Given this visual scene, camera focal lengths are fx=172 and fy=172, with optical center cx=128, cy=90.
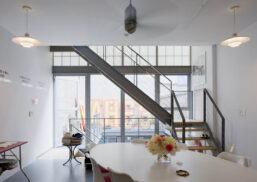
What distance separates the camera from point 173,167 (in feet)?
5.88

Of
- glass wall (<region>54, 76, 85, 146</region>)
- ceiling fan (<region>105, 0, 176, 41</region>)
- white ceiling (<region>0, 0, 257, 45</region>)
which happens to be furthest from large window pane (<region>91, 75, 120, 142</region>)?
ceiling fan (<region>105, 0, 176, 41</region>)

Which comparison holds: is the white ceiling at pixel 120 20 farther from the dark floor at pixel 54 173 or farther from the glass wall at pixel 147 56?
the dark floor at pixel 54 173

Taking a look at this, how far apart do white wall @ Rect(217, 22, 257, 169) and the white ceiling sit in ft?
1.54

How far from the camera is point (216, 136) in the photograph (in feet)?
14.2

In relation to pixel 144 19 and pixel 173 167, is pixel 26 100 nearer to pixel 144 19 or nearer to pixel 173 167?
pixel 144 19

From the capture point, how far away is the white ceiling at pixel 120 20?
8.10 ft

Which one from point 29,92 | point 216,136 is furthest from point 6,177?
point 216,136

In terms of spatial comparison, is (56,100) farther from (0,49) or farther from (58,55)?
(0,49)

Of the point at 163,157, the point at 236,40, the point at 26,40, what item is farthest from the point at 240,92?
the point at 26,40

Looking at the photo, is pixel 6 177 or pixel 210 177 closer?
pixel 210 177

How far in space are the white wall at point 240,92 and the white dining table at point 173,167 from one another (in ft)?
5.68

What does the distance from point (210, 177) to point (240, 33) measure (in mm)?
3205

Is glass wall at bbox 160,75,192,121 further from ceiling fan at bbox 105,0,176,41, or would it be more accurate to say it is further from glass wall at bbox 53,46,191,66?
ceiling fan at bbox 105,0,176,41

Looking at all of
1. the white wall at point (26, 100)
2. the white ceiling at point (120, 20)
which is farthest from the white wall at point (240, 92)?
the white wall at point (26, 100)
